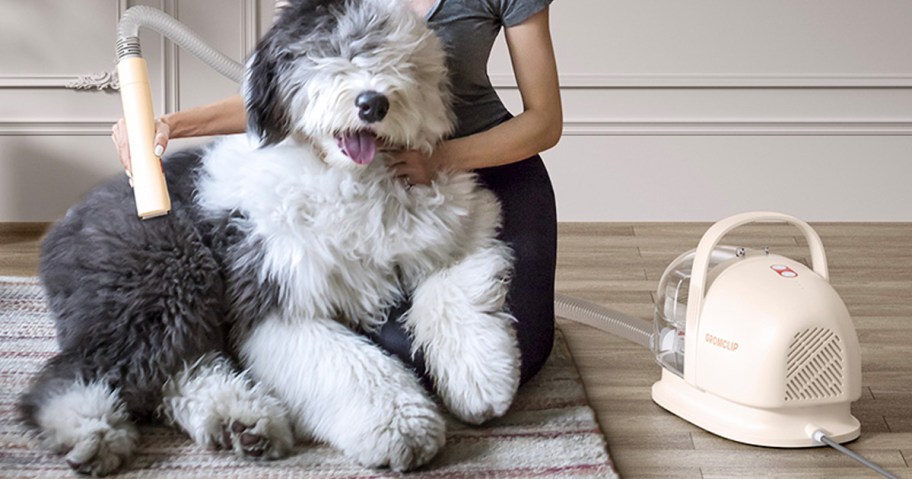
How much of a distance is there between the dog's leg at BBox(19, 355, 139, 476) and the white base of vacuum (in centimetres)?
100

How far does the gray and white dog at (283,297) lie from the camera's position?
5.84ft

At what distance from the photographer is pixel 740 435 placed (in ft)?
6.56

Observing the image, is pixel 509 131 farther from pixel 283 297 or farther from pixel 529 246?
pixel 283 297

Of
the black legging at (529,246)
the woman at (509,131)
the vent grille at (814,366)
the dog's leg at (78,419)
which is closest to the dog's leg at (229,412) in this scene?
the dog's leg at (78,419)

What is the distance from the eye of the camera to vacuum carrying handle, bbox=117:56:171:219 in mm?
1840

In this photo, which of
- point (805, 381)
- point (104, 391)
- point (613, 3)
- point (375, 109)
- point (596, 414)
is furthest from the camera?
point (613, 3)

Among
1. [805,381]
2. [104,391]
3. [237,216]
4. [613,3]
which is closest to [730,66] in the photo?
[613,3]

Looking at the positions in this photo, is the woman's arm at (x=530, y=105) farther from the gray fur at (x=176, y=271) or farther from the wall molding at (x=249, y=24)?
the wall molding at (x=249, y=24)

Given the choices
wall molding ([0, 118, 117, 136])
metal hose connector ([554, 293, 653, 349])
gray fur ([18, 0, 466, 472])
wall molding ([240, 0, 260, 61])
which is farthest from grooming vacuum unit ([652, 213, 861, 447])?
wall molding ([0, 118, 117, 136])

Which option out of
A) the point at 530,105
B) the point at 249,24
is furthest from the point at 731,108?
the point at 530,105

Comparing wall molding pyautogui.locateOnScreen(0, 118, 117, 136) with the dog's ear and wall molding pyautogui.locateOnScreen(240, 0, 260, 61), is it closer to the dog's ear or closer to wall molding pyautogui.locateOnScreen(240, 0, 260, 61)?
wall molding pyautogui.locateOnScreen(240, 0, 260, 61)

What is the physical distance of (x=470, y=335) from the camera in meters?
1.89

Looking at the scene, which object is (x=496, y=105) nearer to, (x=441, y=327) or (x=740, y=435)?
(x=441, y=327)

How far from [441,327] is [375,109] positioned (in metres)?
0.43
